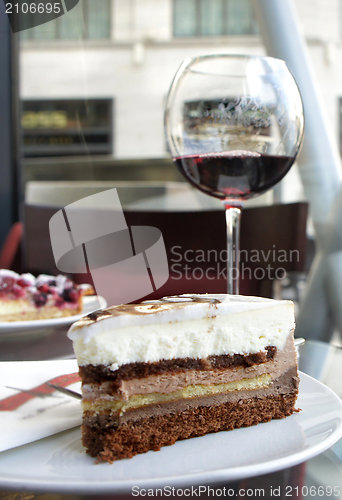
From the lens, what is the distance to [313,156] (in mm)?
1770

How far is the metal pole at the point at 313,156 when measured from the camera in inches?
67.9

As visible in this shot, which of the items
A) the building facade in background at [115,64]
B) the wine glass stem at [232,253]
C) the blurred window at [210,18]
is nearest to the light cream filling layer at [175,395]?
the wine glass stem at [232,253]

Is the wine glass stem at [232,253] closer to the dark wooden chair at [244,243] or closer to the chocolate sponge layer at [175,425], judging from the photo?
the chocolate sponge layer at [175,425]

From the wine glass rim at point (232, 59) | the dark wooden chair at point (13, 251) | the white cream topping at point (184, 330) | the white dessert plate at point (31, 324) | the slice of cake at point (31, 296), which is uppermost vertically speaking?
the wine glass rim at point (232, 59)

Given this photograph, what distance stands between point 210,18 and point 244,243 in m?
4.13

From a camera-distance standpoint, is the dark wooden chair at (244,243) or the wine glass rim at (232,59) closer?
the wine glass rim at (232,59)

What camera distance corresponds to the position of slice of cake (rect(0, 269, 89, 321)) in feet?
4.12

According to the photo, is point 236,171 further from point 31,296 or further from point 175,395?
point 31,296

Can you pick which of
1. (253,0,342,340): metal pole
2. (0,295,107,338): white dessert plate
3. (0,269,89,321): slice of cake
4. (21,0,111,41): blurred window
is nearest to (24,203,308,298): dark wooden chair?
(253,0,342,340): metal pole

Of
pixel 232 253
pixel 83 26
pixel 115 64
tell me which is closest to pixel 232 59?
pixel 232 253

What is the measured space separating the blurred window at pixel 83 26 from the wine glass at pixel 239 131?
4185 mm

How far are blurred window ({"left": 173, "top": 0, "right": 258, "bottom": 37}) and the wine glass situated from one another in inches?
170

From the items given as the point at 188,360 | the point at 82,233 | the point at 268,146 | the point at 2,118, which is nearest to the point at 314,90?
the point at 268,146

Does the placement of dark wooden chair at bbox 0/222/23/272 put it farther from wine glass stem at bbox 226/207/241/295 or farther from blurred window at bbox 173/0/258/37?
blurred window at bbox 173/0/258/37
